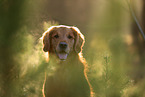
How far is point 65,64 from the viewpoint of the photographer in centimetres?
252

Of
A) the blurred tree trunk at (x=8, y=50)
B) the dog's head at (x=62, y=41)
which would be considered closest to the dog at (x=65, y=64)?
the dog's head at (x=62, y=41)

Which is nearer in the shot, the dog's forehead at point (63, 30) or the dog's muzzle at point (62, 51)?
the dog's muzzle at point (62, 51)

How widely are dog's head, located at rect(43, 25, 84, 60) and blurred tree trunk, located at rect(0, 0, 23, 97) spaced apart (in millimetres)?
531

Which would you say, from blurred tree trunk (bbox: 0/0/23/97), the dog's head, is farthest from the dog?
blurred tree trunk (bbox: 0/0/23/97)

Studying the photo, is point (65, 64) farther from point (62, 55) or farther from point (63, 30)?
point (63, 30)

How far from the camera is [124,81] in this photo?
236cm

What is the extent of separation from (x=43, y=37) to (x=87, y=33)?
47.4 inches

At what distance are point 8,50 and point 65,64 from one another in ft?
2.66

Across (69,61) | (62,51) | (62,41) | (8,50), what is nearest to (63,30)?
(62,41)

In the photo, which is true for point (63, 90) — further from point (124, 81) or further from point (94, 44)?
point (94, 44)

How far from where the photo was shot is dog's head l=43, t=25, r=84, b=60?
2434 millimetres

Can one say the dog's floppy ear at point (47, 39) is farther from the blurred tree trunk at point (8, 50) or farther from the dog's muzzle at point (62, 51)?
the blurred tree trunk at point (8, 50)

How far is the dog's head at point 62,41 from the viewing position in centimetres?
243

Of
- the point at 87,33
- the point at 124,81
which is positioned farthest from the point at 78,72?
the point at 87,33
